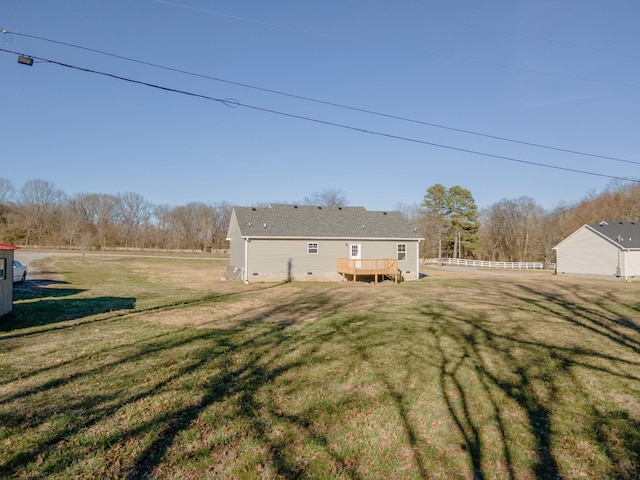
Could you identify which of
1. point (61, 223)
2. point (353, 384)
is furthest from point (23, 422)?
point (61, 223)

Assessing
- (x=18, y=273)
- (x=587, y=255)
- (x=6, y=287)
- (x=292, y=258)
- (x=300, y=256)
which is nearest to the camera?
→ (x=6, y=287)

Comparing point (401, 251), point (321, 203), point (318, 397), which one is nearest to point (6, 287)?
point (318, 397)

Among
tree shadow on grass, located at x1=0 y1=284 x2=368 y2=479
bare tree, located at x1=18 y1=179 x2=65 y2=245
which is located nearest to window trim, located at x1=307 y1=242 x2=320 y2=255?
tree shadow on grass, located at x1=0 y1=284 x2=368 y2=479

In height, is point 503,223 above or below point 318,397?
above

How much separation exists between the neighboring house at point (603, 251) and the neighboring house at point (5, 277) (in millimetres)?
35283

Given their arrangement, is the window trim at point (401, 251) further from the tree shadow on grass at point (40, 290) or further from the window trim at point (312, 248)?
the tree shadow on grass at point (40, 290)

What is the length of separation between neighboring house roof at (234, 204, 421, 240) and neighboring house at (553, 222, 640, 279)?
15.9 meters

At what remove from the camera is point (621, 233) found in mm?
29781

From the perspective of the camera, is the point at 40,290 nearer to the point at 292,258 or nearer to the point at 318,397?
the point at 292,258

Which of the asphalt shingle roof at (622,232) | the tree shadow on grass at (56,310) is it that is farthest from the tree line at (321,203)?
the tree shadow on grass at (56,310)

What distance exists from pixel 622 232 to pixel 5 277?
3793 cm

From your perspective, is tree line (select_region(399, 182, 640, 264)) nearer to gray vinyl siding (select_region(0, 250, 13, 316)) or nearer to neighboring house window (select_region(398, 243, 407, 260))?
neighboring house window (select_region(398, 243, 407, 260))

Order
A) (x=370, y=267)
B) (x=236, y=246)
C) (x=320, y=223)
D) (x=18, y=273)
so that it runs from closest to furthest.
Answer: (x=18, y=273), (x=370, y=267), (x=236, y=246), (x=320, y=223)

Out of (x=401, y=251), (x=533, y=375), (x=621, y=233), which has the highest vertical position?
(x=621, y=233)
